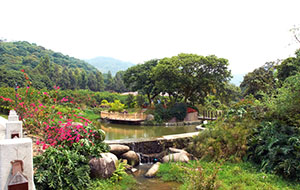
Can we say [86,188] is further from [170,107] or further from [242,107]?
[170,107]

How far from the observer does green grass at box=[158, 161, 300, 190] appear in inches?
187

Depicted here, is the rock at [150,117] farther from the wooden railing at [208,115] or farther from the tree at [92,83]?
the tree at [92,83]

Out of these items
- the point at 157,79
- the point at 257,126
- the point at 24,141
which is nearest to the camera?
the point at 24,141

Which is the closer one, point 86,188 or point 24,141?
point 24,141

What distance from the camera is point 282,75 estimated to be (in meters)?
13.7

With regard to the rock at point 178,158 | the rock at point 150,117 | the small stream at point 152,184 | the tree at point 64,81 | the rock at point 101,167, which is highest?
the tree at point 64,81

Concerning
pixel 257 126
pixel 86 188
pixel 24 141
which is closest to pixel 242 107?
pixel 257 126

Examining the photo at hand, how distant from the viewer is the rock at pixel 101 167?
5.18m

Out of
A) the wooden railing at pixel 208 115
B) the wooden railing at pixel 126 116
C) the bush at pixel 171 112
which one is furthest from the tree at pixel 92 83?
the wooden railing at pixel 208 115

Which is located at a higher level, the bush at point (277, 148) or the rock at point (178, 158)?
the bush at point (277, 148)

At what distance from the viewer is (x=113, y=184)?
207 inches

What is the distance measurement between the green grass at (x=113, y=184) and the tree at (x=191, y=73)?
13329mm

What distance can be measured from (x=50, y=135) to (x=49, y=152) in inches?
23.9

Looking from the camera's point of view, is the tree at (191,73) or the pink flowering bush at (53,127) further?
the tree at (191,73)
